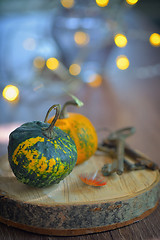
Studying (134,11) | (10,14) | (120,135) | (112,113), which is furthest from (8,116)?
(134,11)

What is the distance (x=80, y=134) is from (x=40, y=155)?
224mm

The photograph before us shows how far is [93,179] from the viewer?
3.01ft

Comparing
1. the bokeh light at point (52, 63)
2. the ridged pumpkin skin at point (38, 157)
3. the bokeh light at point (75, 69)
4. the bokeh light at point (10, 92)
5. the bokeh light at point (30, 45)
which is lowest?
the ridged pumpkin skin at point (38, 157)

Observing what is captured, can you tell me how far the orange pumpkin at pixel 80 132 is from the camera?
3.23ft

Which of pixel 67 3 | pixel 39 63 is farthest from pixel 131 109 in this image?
pixel 39 63

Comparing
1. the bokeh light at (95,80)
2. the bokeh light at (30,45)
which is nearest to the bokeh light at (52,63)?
the bokeh light at (95,80)

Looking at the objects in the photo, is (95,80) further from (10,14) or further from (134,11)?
(134,11)

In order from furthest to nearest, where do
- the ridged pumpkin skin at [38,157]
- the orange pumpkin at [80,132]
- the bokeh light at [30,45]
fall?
the bokeh light at [30,45]
the orange pumpkin at [80,132]
the ridged pumpkin skin at [38,157]

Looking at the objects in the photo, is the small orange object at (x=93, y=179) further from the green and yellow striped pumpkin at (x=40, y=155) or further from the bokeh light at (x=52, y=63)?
the bokeh light at (x=52, y=63)

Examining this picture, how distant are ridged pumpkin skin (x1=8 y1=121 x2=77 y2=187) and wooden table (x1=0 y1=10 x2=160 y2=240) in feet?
0.51

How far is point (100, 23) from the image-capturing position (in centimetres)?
272

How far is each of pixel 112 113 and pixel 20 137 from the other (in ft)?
4.04

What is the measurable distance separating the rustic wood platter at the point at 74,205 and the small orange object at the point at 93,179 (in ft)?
0.04

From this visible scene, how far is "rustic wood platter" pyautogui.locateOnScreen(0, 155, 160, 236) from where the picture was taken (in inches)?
31.7
